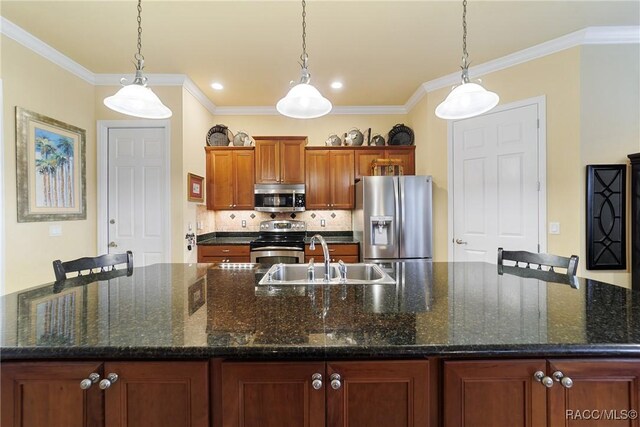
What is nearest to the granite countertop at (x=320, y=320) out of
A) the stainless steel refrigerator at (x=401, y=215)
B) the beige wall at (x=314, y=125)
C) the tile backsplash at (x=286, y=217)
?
the stainless steel refrigerator at (x=401, y=215)

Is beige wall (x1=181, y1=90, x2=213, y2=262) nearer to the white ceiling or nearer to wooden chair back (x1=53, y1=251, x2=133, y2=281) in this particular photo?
the white ceiling

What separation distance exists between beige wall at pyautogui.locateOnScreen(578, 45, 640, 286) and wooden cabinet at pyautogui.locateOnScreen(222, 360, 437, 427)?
2.63m

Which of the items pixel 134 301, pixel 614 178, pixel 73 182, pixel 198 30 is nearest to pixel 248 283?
pixel 134 301

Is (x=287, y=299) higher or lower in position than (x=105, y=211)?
lower

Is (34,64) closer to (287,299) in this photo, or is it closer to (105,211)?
(105,211)

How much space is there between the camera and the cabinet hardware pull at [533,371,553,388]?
849 mm

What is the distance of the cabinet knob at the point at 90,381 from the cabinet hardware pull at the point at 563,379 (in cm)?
137

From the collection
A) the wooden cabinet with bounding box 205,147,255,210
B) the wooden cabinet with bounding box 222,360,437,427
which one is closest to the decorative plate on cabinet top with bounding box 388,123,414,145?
the wooden cabinet with bounding box 205,147,255,210

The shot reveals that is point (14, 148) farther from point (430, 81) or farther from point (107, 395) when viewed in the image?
point (430, 81)

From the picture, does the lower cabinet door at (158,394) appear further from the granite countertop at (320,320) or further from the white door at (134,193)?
the white door at (134,193)

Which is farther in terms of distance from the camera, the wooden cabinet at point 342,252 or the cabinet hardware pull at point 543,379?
the wooden cabinet at point 342,252

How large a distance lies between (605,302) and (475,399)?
77 cm

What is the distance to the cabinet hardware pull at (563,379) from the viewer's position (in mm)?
844

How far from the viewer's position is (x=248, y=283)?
A: 60.3 inches
